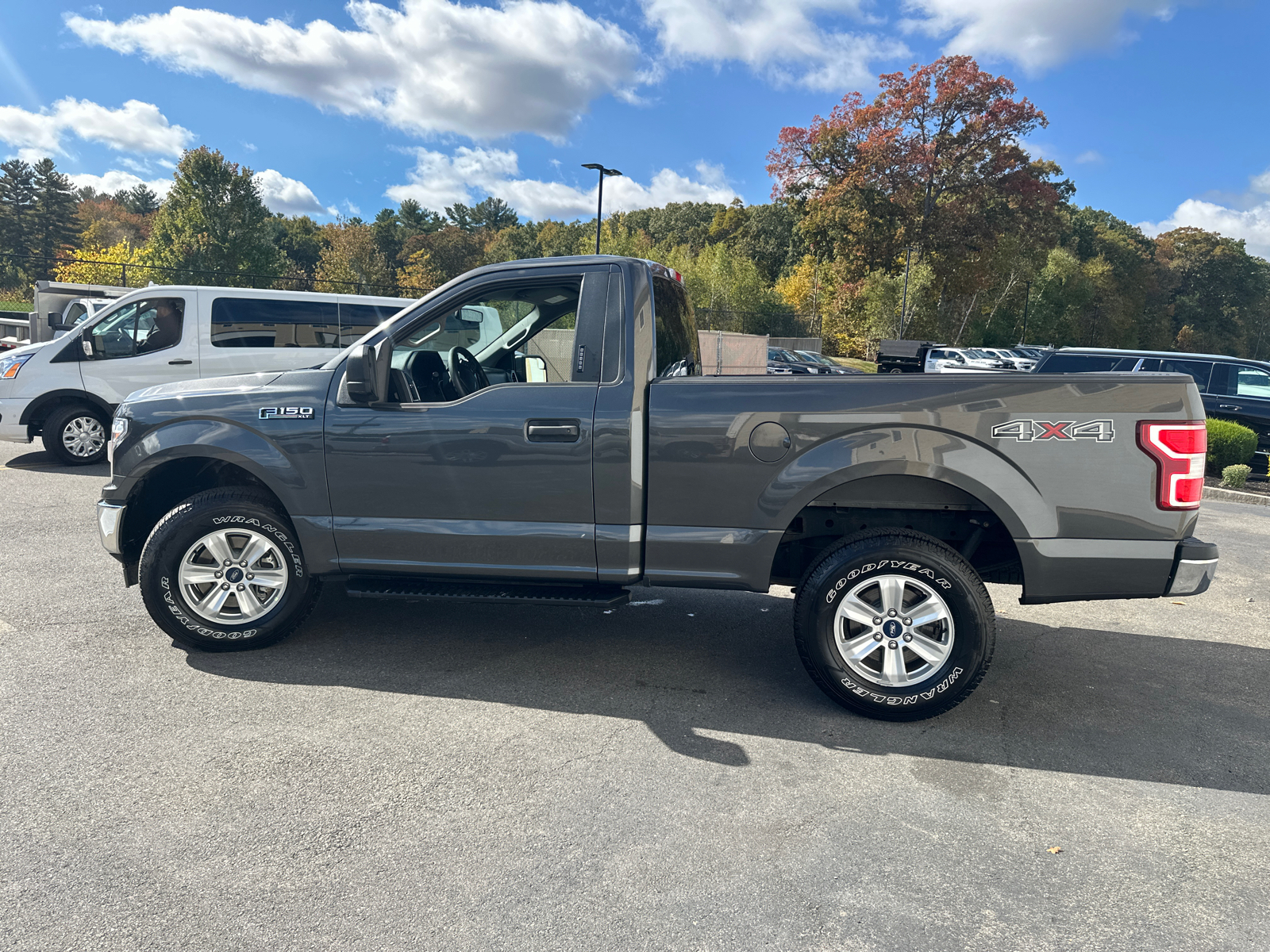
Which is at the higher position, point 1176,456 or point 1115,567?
point 1176,456

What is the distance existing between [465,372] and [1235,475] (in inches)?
453

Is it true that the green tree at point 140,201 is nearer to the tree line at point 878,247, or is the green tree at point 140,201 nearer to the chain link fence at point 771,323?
the tree line at point 878,247

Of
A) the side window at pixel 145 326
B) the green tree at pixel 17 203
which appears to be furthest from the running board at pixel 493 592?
the green tree at pixel 17 203

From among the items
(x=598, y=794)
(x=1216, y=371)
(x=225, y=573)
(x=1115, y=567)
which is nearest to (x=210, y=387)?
(x=225, y=573)

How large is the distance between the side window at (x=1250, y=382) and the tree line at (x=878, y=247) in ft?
62.4

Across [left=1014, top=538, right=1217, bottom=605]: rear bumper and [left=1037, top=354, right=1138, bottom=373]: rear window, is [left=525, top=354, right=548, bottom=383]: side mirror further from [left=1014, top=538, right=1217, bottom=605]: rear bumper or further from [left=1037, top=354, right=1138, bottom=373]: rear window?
[left=1037, top=354, right=1138, bottom=373]: rear window

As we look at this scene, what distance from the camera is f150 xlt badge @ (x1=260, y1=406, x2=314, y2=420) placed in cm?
411

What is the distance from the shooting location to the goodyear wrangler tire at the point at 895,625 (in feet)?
11.9

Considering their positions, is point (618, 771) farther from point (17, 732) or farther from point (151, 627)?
point (151, 627)

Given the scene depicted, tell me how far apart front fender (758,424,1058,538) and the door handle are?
0.98 meters

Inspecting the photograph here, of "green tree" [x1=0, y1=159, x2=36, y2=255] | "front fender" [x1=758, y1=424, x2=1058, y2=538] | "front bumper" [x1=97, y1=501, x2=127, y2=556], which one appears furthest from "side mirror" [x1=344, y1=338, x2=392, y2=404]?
"green tree" [x1=0, y1=159, x2=36, y2=255]

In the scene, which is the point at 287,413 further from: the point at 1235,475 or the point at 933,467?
the point at 1235,475

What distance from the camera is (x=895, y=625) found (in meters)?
3.72

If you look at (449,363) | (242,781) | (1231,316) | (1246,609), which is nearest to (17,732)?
(242,781)
